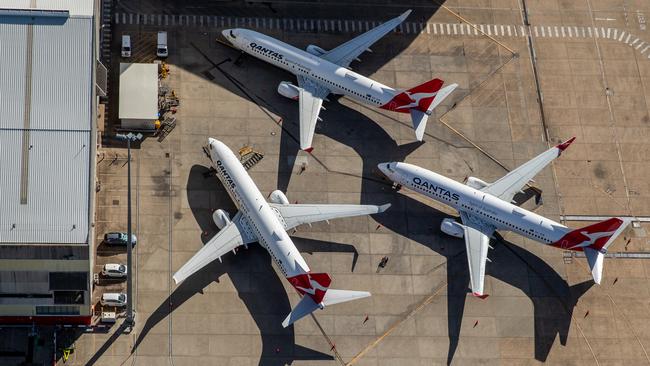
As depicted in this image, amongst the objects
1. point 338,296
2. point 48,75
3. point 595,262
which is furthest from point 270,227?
point 595,262

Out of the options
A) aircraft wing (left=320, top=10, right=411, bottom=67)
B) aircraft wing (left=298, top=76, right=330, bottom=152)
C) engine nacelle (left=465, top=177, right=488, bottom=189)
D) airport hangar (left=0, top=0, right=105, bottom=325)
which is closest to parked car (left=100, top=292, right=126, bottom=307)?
airport hangar (left=0, top=0, right=105, bottom=325)

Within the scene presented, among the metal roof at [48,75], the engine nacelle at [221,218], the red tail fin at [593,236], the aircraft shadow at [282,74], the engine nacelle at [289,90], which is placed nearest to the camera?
the metal roof at [48,75]

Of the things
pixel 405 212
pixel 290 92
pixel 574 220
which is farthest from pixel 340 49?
pixel 574 220

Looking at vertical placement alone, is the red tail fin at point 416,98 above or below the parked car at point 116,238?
above

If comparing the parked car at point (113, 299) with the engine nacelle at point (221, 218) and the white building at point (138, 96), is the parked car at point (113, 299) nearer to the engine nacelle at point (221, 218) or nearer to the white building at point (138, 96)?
the engine nacelle at point (221, 218)

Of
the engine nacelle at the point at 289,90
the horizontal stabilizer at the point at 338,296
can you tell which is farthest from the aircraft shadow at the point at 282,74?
the horizontal stabilizer at the point at 338,296

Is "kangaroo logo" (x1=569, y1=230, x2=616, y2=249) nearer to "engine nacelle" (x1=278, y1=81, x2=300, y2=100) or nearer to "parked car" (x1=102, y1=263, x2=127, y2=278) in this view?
"engine nacelle" (x1=278, y1=81, x2=300, y2=100)
